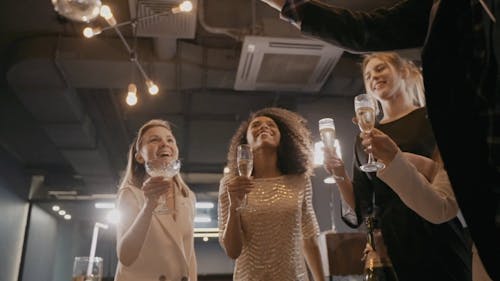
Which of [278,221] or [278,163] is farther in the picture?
[278,163]

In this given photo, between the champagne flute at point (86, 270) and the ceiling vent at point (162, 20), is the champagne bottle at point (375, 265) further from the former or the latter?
the ceiling vent at point (162, 20)

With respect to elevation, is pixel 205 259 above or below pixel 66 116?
below

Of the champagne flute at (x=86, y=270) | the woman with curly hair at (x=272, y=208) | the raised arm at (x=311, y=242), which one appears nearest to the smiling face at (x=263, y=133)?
the woman with curly hair at (x=272, y=208)

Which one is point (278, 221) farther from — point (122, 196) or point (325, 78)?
point (325, 78)

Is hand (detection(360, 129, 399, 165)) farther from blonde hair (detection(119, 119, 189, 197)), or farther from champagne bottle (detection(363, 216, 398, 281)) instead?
blonde hair (detection(119, 119, 189, 197))

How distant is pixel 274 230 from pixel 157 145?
0.62 metres

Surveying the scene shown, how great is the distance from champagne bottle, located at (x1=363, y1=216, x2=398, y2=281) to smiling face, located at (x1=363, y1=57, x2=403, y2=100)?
487 millimetres

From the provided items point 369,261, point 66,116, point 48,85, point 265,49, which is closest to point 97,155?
point 66,116

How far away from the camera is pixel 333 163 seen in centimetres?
139

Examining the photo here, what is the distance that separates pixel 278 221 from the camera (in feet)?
5.06

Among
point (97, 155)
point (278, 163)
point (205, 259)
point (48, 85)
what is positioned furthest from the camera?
point (205, 259)

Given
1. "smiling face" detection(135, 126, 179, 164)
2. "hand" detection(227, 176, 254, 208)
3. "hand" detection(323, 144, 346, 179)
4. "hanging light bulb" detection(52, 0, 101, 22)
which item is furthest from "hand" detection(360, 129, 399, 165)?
"hanging light bulb" detection(52, 0, 101, 22)

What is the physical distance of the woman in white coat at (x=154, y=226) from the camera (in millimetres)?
1452

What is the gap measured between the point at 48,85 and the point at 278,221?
3362 millimetres
